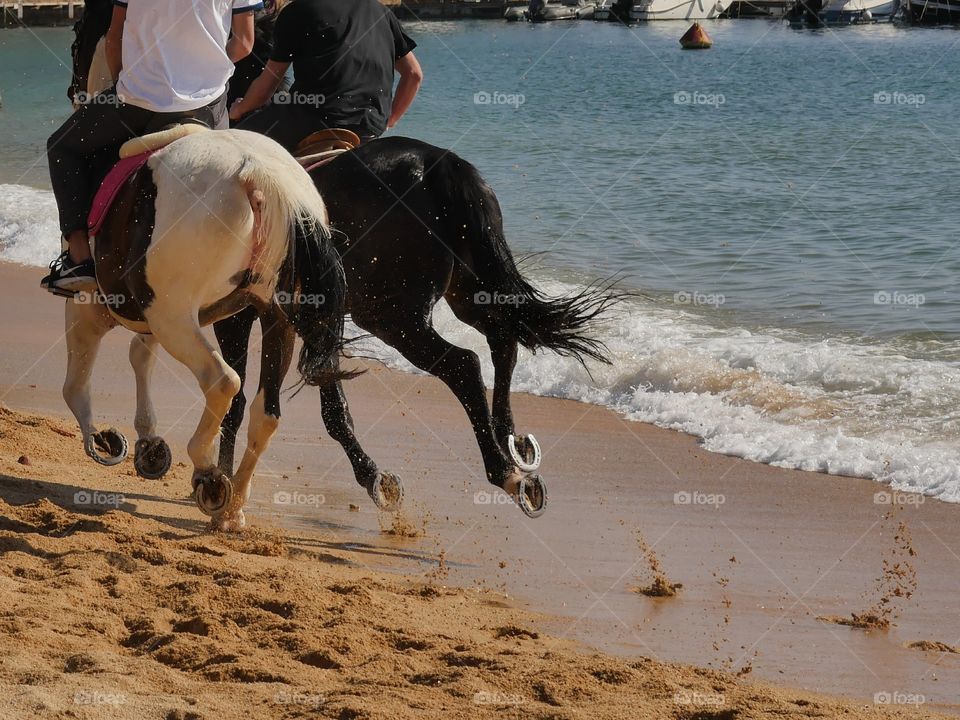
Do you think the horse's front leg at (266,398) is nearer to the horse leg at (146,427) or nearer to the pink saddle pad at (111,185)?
the horse leg at (146,427)

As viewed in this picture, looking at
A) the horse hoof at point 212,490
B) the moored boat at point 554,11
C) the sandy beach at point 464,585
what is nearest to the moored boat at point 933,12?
the moored boat at point 554,11

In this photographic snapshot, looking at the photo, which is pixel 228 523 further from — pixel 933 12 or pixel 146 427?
pixel 933 12

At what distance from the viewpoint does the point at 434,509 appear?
6488 millimetres

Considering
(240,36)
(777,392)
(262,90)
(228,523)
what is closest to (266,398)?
(228,523)

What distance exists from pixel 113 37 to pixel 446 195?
5.58 ft

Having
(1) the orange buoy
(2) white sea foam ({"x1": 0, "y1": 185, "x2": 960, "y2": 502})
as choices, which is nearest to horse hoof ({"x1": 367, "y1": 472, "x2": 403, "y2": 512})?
(2) white sea foam ({"x1": 0, "y1": 185, "x2": 960, "y2": 502})

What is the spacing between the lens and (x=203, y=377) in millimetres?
5430

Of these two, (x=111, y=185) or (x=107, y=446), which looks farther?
(x=107, y=446)

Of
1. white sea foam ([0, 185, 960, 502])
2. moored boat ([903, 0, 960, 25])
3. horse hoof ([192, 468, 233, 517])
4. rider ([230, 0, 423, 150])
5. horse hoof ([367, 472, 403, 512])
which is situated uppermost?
rider ([230, 0, 423, 150])

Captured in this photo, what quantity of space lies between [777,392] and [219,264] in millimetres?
4614

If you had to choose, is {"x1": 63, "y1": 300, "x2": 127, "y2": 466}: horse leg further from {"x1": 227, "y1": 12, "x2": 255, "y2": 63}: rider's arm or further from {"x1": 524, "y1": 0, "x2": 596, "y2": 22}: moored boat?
{"x1": 524, "y1": 0, "x2": 596, "y2": 22}: moored boat

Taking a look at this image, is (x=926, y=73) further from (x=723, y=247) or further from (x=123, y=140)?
(x=123, y=140)

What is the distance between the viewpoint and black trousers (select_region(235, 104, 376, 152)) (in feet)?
21.3

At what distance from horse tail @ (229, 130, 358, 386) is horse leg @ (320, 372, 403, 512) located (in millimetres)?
602
